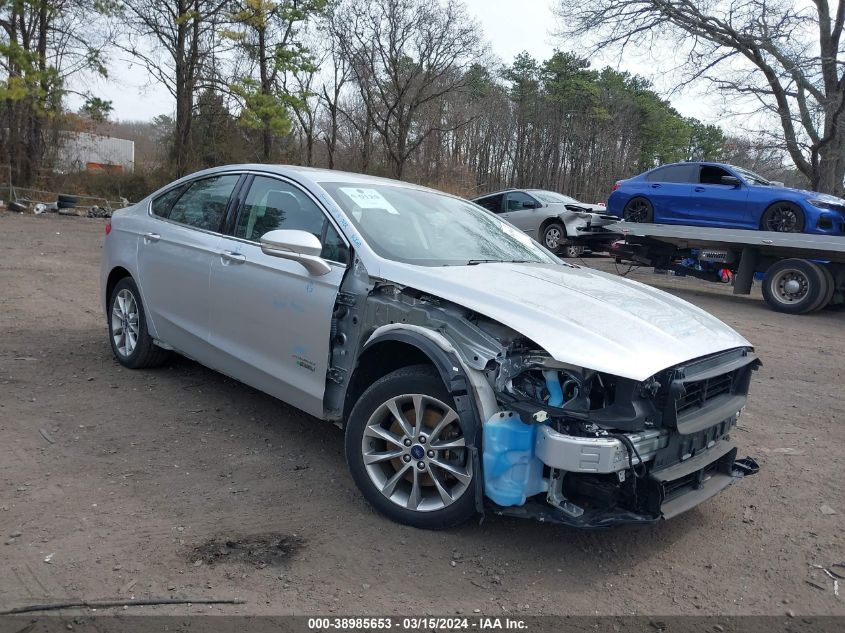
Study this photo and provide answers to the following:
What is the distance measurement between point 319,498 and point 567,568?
4.43ft

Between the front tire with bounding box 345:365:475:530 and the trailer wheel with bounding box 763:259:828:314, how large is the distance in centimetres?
1037

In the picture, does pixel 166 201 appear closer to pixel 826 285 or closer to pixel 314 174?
pixel 314 174

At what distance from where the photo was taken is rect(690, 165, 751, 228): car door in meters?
12.9

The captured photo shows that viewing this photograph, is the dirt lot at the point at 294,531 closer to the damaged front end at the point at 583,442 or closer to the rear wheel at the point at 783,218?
the damaged front end at the point at 583,442

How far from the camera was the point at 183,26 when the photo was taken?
1100 inches

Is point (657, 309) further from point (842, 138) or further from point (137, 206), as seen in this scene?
point (842, 138)

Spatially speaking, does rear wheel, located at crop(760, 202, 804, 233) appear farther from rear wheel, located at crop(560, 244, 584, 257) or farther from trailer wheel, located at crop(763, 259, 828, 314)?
rear wheel, located at crop(560, 244, 584, 257)

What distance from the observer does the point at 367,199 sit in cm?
426

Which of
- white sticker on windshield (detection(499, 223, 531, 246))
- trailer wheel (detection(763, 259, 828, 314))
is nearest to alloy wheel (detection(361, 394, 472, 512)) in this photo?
white sticker on windshield (detection(499, 223, 531, 246))

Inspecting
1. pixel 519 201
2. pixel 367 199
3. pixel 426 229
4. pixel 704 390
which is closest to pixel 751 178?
pixel 519 201

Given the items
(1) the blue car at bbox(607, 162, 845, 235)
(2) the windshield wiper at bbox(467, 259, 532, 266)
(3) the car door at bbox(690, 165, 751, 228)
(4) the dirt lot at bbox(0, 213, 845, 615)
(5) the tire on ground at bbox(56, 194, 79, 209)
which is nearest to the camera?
(4) the dirt lot at bbox(0, 213, 845, 615)

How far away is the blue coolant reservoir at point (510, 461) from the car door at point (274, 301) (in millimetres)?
1185

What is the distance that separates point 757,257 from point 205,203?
10.7 m

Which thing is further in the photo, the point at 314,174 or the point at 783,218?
the point at 783,218
